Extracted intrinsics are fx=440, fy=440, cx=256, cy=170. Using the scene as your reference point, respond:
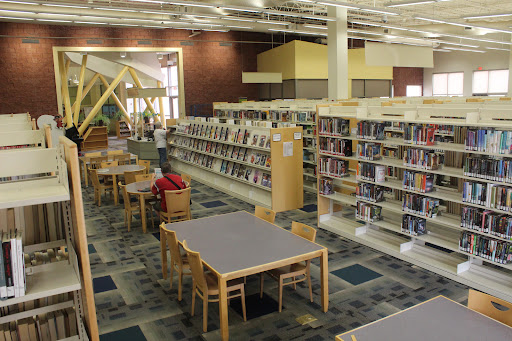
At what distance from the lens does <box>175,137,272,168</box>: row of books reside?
9.15m

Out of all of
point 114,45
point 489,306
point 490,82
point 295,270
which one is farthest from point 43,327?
point 490,82

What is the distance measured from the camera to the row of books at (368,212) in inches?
268

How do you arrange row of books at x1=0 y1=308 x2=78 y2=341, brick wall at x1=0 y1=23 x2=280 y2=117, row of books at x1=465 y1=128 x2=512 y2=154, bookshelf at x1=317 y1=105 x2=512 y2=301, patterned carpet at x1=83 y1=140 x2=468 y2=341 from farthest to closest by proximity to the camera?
brick wall at x1=0 y1=23 x2=280 y2=117 < bookshelf at x1=317 y1=105 x2=512 y2=301 < row of books at x1=465 y1=128 x2=512 y2=154 < patterned carpet at x1=83 y1=140 x2=468 y2=341 < row of books at x1=0 y1=308 x2=78 y2=341

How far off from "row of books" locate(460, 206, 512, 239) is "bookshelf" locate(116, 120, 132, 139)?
23736 mm

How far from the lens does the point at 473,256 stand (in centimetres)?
537

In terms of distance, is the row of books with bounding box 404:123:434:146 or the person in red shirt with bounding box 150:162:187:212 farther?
the person in red shirt with bounding box 150:162:187:212

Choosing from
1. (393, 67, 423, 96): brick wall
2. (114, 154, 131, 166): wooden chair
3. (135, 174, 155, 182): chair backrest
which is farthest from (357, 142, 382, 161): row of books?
(393, 67, 423, 96): brick wall

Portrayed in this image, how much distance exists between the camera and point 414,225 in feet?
19.9

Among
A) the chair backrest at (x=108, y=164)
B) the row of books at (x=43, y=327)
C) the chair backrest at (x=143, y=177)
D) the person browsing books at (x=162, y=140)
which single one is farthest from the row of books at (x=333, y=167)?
the person browsing books at (x=162, y=140)

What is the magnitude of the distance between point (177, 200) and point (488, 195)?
14.7 feet

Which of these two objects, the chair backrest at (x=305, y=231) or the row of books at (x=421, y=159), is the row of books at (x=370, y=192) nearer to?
the row of books at (x=421, y=159)

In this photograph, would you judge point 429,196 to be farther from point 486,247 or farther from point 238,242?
point 238,242

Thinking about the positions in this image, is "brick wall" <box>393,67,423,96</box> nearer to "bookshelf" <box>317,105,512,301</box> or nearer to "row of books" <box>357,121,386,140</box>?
"bookshelf" <box>317,105,512,301</box>

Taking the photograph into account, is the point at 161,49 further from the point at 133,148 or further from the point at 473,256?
the point at 473,256
